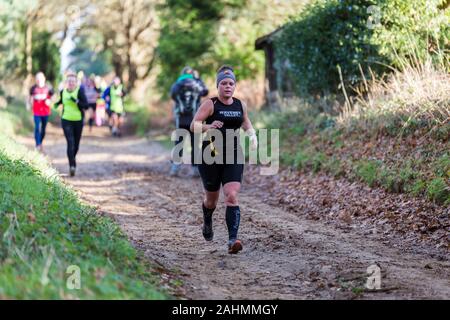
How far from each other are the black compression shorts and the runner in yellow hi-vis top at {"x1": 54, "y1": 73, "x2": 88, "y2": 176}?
655cm

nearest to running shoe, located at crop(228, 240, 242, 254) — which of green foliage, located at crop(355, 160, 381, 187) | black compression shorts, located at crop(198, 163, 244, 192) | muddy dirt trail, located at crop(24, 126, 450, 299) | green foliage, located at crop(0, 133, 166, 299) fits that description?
muddy dirt trail, located at crop(24, 126, 450, 299)

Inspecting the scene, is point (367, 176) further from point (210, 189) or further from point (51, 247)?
point (51, 247)

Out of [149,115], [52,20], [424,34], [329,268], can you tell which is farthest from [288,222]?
[52,20]

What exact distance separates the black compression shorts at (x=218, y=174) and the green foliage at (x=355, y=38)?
6275 millimetres

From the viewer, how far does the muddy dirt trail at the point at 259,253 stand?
20.5 feet

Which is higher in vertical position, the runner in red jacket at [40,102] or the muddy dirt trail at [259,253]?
the runner in red jacket at [40,102]

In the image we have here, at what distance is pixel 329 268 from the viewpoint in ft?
23.0

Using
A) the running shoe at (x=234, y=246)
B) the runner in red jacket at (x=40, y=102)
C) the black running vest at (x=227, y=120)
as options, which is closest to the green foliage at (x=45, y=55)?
the runner in red jacket at (x=40, y=102)

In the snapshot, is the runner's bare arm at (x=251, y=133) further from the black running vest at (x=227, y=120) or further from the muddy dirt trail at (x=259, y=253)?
the muddy dirt trail at (x=259, y=253)

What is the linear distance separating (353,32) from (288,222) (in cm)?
629

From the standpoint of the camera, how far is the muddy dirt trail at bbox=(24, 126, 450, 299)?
20.5 feet

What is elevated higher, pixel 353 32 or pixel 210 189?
pixel 353 32

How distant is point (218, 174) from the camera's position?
8164mm

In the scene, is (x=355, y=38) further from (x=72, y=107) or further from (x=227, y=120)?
(x=227, y=120)
